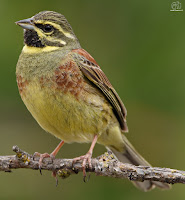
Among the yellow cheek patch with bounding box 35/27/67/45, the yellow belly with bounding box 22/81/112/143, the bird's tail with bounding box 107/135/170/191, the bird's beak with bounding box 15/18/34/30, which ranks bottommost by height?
the bird's tail with bounding box 107/135/170/191

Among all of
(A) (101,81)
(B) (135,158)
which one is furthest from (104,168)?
(B) (135,158)

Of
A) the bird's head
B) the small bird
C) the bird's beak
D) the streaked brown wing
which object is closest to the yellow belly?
the small bird

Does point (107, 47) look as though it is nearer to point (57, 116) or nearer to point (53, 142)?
point (53, 142)

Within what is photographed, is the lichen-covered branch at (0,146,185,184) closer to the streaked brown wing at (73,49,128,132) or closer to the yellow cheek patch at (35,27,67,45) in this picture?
the streaked brown wing at (73,49,128,132)

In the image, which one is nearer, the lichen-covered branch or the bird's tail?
the lichen-covered branch

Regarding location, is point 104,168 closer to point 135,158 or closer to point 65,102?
point 65,102

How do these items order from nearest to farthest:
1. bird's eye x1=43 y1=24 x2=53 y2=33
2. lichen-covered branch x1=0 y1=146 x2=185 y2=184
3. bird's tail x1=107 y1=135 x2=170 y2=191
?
1. lichen-covered branch x1=0 y1=146 x2=185 y2=184
2. bird's eye x1=43 y1=24 x2=53 y2=33
3. bird's tail x1=107 y1=135 x2=170 y2=191

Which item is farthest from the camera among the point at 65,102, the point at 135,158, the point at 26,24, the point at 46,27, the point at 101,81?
the point at 135,158
